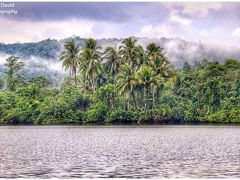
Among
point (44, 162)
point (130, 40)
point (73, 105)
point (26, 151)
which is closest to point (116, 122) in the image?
point (73, 105)

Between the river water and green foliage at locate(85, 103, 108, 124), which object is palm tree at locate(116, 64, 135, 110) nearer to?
green foliage at locate(85, 103, 108, 124)

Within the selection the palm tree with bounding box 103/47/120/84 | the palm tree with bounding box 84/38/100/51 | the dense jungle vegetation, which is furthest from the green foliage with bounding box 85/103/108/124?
the palm tree with bounding box 84/38/100/51

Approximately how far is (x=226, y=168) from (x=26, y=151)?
43.2 feet

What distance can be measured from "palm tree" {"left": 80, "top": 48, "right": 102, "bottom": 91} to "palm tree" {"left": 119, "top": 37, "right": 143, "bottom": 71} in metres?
4.03

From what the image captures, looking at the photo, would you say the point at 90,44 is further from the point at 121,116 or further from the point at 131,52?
the point at 121,116

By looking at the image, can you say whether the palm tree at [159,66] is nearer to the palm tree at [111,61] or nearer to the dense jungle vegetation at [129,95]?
the dense jungle vegetation at [129,95]

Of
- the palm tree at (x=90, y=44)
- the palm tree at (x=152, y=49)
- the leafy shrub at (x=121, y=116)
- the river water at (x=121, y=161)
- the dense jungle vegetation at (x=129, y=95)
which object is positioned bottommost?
the river water at (x=121, y=161)

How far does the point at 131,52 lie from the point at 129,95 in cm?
738

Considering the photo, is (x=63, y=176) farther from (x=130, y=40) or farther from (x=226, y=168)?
(x=130, y=40)

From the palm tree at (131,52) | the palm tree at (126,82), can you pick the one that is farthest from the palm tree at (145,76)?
the palm tree at (131,52)

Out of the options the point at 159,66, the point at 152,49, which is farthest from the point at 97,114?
the point at 152,49

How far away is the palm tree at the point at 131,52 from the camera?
83.8 meters

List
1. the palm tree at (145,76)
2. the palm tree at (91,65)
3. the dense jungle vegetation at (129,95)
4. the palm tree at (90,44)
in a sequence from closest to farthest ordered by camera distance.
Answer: the palm tree at (145,76), the dense jungle vegetation at (129,95), the palm tree at (91,65), the palm tree at (90,44)

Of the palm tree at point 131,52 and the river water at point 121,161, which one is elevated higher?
the palm tree at point 131,52
